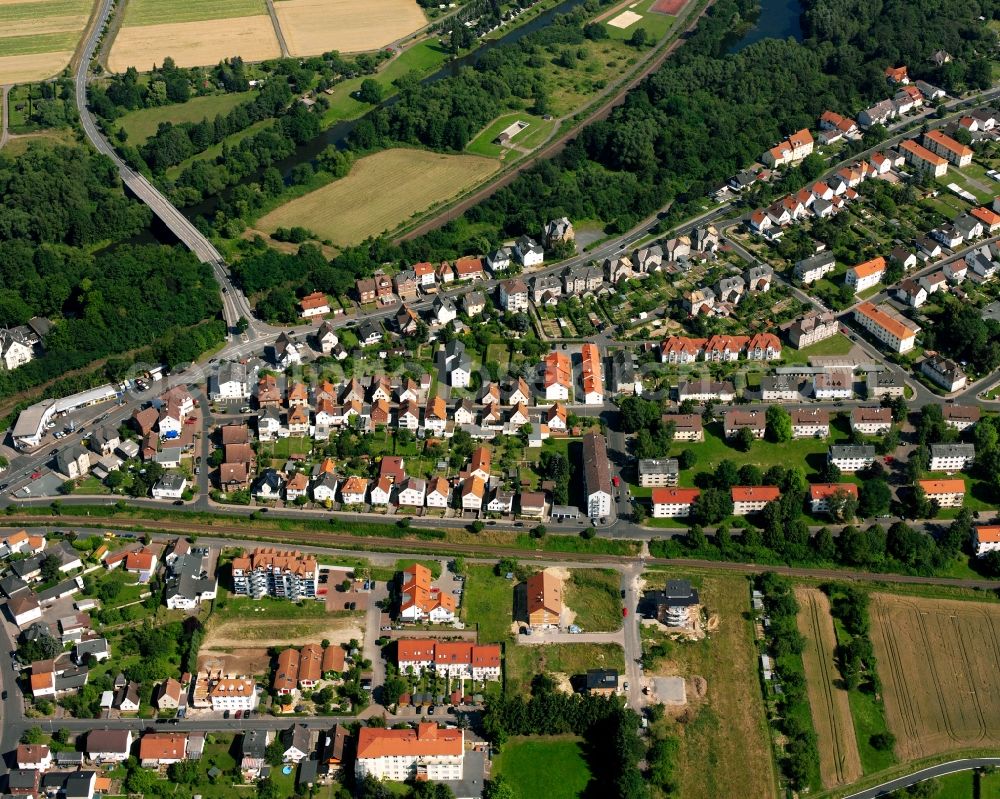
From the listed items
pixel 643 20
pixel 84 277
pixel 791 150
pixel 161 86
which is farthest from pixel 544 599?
pixel 643 20

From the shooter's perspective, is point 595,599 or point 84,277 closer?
point 595,599

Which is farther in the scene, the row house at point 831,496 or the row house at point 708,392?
the row house at point 708,392

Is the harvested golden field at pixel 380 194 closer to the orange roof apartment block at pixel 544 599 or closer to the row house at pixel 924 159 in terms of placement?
the row house at pixel 924 159

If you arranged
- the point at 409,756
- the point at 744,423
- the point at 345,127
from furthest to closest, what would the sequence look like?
the point at 345,127
the point at 744,423
the point at 409,756

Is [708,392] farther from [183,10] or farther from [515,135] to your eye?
[183,10]

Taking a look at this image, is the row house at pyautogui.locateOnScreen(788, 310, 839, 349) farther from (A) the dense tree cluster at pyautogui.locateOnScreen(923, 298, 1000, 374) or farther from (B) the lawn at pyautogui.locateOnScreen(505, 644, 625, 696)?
(B) the lawn at pyautogui.locateOnScreen(505, 644, 625, 696)

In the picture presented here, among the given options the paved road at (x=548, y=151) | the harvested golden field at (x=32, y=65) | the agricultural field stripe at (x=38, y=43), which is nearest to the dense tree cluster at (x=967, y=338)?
the paved road at (x=548, y=151)

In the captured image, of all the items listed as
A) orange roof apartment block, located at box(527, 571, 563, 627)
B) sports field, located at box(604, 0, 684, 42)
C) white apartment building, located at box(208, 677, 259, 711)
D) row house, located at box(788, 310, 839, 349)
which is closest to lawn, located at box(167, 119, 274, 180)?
sports field, located at box(604, 0, 684, 42)
